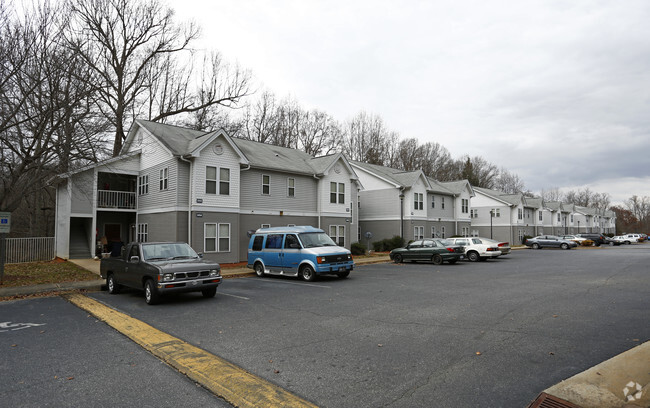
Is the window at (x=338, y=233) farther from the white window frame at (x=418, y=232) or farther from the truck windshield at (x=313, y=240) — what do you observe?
the truck windshield at (x=313, y=240)

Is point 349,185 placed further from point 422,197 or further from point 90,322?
point 90,322

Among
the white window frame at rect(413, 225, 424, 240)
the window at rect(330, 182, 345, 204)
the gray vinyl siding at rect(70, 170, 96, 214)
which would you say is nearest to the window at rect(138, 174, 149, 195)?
the gray vinyl siding at rect(70, 170, 96, 214)

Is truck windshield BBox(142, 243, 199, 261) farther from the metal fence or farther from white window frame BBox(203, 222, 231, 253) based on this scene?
the metal fence

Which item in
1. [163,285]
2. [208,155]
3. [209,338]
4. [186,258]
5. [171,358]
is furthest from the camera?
[208,155]

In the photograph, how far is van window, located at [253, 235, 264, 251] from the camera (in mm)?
17531

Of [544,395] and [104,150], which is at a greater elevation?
[104,150]

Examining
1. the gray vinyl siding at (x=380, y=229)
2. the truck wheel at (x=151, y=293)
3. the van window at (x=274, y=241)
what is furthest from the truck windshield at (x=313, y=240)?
the gray vinyl siding at (x=380, y=229)

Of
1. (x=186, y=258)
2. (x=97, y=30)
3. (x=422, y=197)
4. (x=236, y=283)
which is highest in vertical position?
(x=97, y=30)

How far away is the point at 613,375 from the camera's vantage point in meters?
4.75

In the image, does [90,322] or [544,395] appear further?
[90,322]

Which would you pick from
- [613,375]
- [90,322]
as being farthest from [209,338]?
[613,375]

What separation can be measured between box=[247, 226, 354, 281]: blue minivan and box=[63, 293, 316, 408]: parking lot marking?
7494mm

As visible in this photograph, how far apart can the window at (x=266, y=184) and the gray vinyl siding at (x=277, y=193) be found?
167mm

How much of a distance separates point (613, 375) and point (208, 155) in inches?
800
